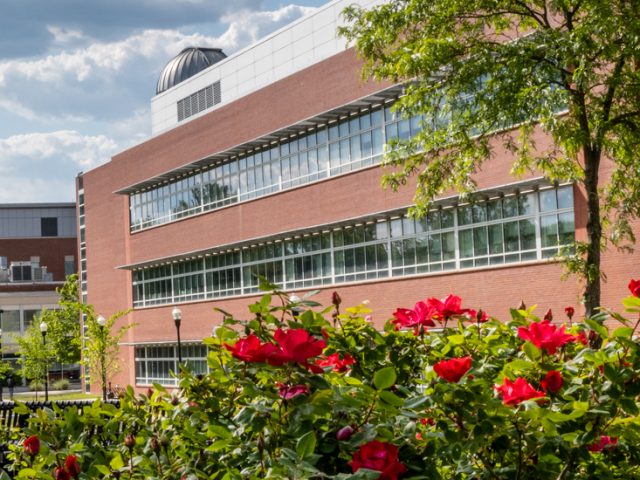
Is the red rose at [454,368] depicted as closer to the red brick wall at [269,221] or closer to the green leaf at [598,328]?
the green leaf at [598,328]

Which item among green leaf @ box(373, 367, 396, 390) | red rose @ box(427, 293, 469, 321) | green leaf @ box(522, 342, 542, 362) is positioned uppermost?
red rose @ box(427, 293, 469, 321)

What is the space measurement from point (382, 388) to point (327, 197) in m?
33.0

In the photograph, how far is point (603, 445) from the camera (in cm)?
356

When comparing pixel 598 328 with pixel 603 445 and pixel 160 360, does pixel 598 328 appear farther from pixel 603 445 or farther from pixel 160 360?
pixel 160 360

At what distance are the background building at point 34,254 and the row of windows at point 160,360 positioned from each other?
38153 millimetres

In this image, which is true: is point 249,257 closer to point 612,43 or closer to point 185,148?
point 185,148

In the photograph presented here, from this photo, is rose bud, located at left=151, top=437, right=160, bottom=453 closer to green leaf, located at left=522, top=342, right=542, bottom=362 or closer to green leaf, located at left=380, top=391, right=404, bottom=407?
green leaf, located at left=380, top=391, right=404, bottom=407

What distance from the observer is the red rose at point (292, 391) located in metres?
3.34

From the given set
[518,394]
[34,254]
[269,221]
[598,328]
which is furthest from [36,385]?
[518,394]

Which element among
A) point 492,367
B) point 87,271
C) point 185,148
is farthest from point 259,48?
point 492,367

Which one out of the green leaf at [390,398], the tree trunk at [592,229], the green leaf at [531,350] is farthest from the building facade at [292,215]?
the green leaf at [390,398]

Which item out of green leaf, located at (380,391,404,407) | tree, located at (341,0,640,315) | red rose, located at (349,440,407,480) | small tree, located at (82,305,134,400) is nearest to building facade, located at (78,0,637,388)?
tree, located at (341,0,640,315)

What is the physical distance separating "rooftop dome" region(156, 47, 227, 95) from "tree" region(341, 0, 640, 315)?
3939 cm

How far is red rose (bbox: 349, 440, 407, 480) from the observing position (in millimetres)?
2957
